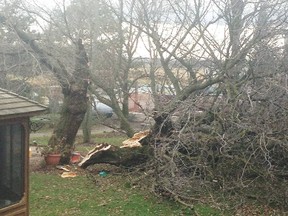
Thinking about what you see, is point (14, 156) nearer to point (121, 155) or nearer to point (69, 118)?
point (121, 155)

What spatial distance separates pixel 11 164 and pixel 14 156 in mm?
113

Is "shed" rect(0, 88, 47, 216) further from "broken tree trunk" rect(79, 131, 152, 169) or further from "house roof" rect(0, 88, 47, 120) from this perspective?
"broken tree trunk" rect(79, 131, 152, 169)

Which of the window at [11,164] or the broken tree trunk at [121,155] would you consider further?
the broken tree trunk at [121,155]

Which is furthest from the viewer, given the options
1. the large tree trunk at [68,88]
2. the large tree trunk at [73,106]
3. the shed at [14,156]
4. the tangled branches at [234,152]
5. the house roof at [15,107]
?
the large tree trunk at [73,106]

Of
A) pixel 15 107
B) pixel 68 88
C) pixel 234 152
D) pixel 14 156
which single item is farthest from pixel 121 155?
pixel 15 107

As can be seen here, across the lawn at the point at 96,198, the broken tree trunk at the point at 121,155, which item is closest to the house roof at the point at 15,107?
the lawn at the point at 96,198

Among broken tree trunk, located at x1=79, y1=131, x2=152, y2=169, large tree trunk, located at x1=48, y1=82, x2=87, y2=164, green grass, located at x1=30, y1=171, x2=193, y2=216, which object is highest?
large tree trunk, located at x1=48, y1=82, x2=87, y2=164

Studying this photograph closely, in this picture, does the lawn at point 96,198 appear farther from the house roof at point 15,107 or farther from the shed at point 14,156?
the house roof at point 15,107

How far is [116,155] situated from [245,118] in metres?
3.77

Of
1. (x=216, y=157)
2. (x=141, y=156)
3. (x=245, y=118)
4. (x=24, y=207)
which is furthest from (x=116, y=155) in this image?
(x=24, y=207)

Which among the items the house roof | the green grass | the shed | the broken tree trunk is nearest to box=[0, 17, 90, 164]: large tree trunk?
the broken tree trunk

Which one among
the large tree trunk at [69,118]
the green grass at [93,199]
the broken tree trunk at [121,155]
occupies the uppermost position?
the large tree trunk at [69,118]

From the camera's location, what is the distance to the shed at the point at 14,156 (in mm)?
5554

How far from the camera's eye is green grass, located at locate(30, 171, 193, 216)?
24.9ft
